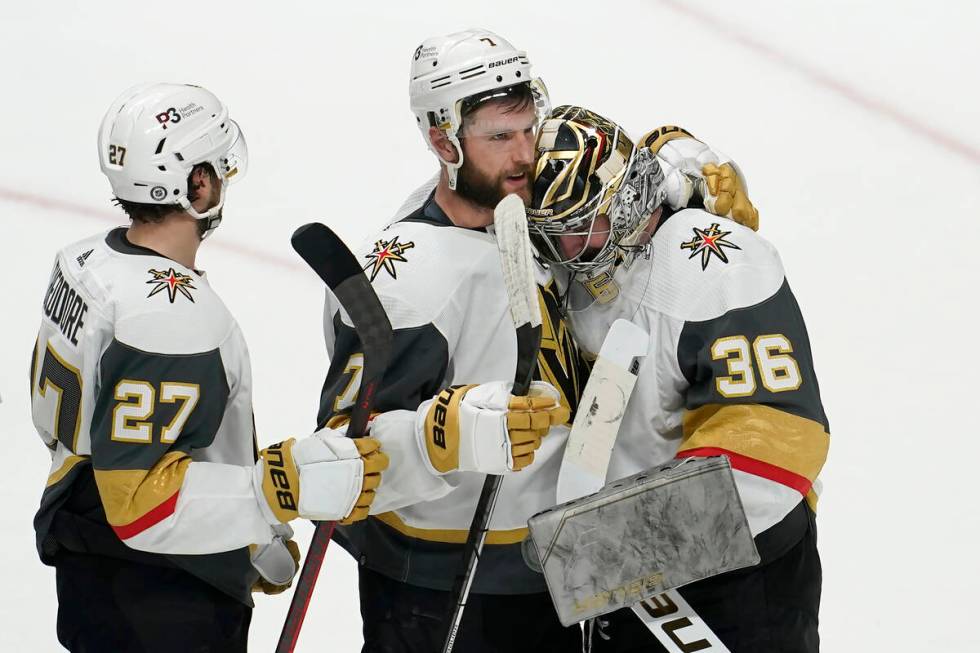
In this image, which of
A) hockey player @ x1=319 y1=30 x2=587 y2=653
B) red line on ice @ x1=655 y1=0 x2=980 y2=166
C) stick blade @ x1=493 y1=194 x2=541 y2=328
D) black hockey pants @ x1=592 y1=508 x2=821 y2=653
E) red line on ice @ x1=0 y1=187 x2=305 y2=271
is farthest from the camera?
red line on ice @ x1=655 y1=0 x2=980 y2=166

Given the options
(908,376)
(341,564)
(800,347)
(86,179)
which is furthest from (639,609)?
(86,179)

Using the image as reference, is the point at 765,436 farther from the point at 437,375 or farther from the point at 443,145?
the point at 443,145

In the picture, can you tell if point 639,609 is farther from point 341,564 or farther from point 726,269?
point 341,564

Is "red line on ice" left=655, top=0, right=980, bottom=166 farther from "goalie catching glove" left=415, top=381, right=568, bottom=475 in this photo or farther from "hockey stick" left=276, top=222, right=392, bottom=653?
"hockey stick" left=276, top=222, right=392, bottom=653

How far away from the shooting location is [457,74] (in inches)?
88.9

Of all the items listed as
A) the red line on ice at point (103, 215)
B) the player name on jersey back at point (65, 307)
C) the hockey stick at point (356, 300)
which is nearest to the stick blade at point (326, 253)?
the hockey stick at point (356, 300)

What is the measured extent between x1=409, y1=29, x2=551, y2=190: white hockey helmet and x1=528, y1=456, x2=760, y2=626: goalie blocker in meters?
0.63

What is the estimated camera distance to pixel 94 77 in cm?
495

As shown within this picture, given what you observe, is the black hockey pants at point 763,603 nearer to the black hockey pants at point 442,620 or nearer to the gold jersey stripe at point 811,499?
the gold jersey stripe at point 811,499

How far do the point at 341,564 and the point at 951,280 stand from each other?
6.67 ft

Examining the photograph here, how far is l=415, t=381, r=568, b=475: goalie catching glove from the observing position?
2047 millimetres

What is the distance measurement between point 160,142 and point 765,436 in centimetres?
108

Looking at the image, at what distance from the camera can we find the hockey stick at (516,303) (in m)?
2.00

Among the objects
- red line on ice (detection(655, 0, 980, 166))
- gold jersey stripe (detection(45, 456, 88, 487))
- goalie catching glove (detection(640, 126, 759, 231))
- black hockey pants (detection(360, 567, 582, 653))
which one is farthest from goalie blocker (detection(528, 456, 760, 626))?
red line on ice (detection(655, 0, 980, 166))
